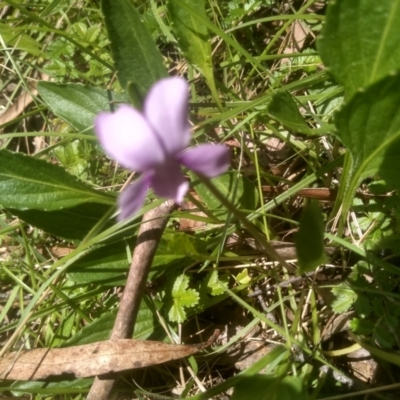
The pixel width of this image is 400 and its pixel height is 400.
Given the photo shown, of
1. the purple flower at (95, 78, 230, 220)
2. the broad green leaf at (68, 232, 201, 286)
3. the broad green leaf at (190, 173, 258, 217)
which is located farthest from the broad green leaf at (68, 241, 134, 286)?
the purple flower at (95, 78, 230, 220)

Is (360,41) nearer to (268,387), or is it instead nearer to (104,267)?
(268,387)

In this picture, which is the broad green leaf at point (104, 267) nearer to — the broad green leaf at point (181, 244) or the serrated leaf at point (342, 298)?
the broad green leaf at point (181, 244)

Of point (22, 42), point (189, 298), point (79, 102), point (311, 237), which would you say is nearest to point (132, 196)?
point (311, 237)

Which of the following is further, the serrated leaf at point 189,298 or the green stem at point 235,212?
the serrated leaf at point 189,298

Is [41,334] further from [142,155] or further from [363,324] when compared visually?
[142,155]

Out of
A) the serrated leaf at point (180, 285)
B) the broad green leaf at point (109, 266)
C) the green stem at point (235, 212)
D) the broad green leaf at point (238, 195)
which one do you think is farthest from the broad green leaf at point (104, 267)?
the green stem at point (235, 212)

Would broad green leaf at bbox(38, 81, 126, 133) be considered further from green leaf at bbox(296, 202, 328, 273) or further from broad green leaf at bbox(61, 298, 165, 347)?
green leaf at bbox(296, 202, 328, 273)
